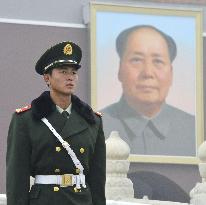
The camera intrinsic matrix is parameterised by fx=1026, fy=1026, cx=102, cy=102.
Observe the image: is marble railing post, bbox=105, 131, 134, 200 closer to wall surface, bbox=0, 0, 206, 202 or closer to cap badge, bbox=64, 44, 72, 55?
cap badge, bbox=64, 44, 72, 55

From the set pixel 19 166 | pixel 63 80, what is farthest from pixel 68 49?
pixel 19 166

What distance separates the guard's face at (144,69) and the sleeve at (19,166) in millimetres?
26720

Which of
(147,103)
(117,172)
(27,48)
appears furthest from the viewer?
(147,103)

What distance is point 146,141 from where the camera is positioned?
32.1 m

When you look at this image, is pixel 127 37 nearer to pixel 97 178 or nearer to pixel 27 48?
pixel 27 48

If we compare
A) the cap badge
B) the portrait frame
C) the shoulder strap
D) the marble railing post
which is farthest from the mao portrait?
the shoulder strap

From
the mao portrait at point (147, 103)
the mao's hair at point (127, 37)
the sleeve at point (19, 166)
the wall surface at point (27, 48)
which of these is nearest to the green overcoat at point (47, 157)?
the sleeve at point (19, 166)

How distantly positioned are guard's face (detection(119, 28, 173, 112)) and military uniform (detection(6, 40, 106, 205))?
26.6m

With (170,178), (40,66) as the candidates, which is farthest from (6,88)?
(40,66)

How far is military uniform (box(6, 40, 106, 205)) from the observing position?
497 centimetres

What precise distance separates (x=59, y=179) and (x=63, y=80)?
0.48 metres

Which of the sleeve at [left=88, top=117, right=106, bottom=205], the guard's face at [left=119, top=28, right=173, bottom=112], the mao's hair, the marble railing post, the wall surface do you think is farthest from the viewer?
Answer: the mao's hair

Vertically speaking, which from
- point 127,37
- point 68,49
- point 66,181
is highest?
point 127,37

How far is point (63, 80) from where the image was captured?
5.02 m
